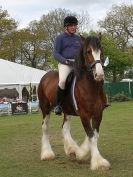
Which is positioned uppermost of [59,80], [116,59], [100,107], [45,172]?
[116,59]

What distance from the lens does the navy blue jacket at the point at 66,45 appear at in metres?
9.85

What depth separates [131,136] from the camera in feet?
46.3

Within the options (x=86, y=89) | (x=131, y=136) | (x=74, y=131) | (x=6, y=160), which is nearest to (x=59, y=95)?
(x=86, y=89)

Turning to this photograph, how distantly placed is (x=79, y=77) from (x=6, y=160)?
2.50 metres

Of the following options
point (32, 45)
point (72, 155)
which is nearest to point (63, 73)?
point (72, 155)

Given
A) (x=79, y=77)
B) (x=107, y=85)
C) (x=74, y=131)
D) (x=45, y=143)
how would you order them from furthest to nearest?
(x=107, y=85)
(x=74, y=131)
(x=45, y=143)
(x=79, y=77)

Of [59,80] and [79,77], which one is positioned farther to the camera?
[59,80]

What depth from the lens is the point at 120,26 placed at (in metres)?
73.8

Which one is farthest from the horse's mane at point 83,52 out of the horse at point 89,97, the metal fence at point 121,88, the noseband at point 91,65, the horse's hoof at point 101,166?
the metal fence at point 121,88

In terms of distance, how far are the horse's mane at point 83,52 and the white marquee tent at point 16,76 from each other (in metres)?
26.7

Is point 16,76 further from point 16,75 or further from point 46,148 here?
point 46,148

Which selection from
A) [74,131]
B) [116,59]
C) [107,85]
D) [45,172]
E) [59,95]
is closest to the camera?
[45,172]

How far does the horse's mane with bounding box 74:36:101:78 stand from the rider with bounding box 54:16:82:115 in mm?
582

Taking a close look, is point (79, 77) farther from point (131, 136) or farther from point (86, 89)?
point (131, 136)
